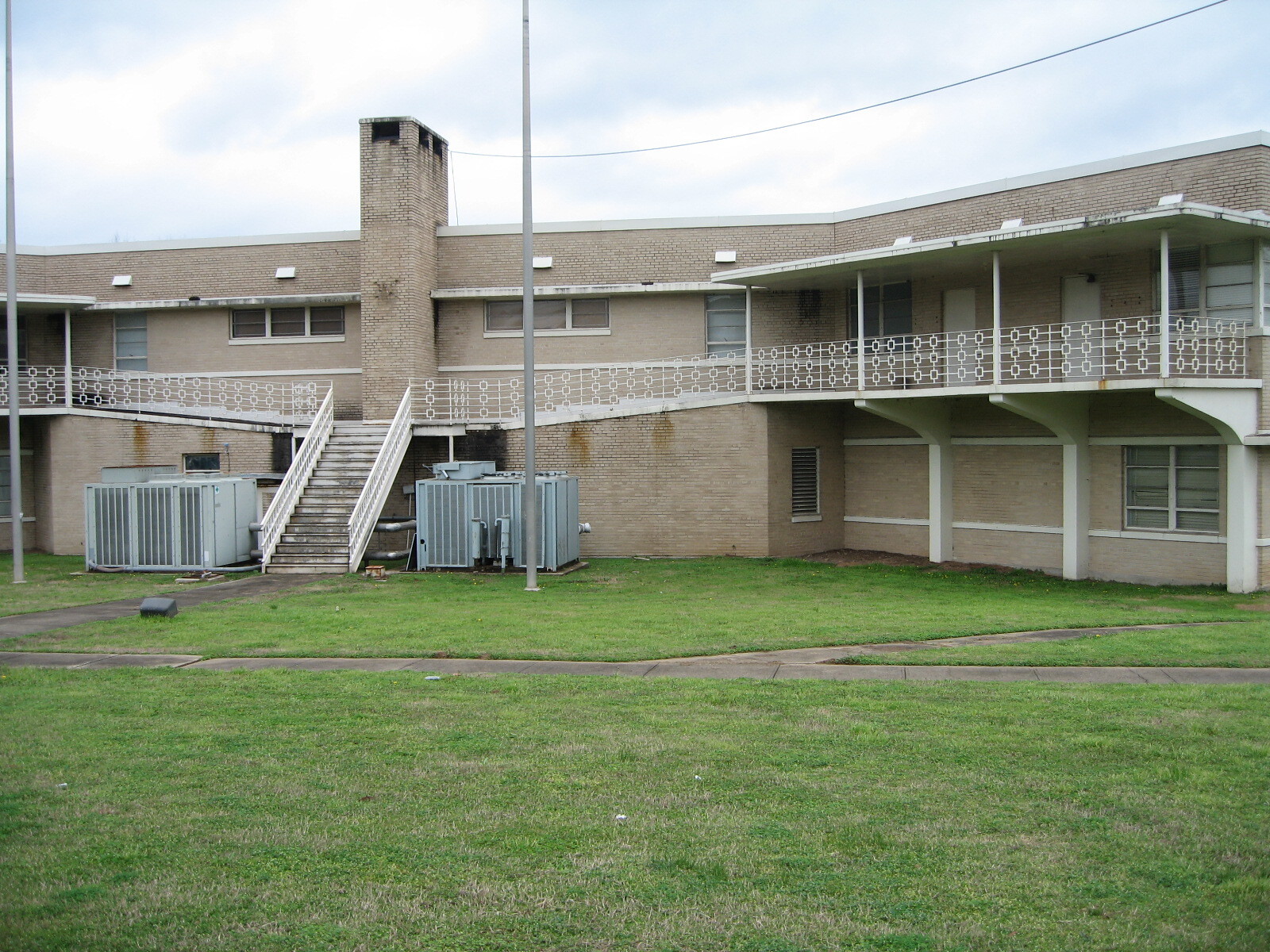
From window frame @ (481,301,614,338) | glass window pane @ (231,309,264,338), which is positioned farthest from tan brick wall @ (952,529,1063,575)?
glass window pane @ (231,309,264,338)

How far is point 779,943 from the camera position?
15.7 ft

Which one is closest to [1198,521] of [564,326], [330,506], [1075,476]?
[1075,476]

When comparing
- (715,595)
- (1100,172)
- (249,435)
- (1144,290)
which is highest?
(1100,172)

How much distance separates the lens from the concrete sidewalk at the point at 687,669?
10.4 meters

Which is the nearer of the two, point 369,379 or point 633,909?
point 633,909

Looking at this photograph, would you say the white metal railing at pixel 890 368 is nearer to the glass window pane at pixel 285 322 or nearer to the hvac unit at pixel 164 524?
the glass window pane at pixel 285 322

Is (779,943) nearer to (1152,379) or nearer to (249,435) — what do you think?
(1152,379)

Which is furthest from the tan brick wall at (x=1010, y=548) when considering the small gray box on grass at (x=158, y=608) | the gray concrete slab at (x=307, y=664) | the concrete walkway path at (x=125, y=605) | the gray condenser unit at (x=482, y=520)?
the small gray box on grass at (x=158, y=608)

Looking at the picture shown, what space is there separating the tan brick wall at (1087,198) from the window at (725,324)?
2.44m

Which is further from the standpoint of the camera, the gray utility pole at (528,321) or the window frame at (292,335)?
the window frame at (292,335)

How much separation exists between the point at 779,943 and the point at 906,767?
107 inches

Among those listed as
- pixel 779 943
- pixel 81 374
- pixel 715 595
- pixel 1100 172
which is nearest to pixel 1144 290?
pixel 1100 172

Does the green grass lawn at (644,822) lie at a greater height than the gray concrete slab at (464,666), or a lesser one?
greater

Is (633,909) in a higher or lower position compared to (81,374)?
lower
